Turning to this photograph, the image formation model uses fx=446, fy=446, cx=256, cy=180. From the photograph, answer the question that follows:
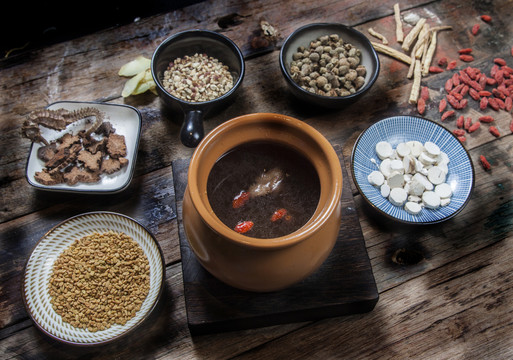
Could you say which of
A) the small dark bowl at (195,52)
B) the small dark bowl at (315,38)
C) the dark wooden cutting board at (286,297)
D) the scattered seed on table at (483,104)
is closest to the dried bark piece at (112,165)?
the small dark bowl at (195,52)

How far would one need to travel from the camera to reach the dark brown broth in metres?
1.10

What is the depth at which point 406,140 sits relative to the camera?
5.29 ft

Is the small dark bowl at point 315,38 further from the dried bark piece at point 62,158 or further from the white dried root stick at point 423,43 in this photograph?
the dried bark piece at point 62,158

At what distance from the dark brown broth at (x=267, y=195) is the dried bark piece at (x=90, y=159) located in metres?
0.55

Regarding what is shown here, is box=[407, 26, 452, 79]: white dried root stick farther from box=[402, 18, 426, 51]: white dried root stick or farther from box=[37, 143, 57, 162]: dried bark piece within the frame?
box=[37, 143, 57, 162]: dried bark piece

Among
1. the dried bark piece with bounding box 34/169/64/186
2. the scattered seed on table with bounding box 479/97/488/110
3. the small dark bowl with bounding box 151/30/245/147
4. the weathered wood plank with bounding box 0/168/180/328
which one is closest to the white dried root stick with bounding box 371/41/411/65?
the scattered seed on table with bounding box 479/97/488/110

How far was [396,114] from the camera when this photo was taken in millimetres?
1716

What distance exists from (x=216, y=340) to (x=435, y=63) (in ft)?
4.53

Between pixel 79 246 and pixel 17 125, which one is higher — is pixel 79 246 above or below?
below

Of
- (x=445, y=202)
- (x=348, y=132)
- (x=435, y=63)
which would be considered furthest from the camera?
(x=435, y=63)

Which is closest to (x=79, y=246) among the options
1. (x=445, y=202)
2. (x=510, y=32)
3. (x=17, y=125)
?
(x=17, y=125)

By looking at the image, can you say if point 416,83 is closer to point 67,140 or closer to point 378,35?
point 378,35

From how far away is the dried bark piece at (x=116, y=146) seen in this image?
1.52 m

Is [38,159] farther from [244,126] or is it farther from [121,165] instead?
[244,126]
